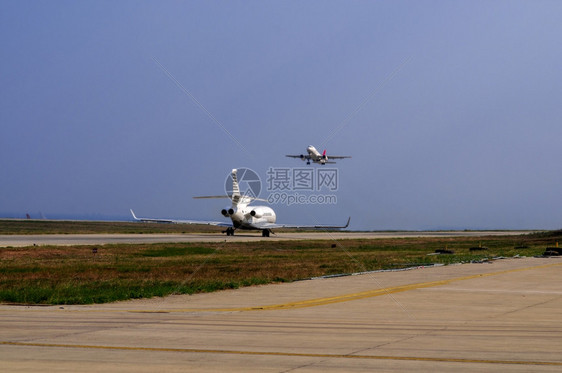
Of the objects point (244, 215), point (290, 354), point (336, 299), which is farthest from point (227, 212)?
point (290, 354)

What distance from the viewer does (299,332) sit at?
622 inches

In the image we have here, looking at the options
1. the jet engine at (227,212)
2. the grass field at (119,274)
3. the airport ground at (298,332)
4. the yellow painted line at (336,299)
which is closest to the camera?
the airport ground at (298,332)

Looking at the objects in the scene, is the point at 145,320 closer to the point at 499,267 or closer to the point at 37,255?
the point at 499,267

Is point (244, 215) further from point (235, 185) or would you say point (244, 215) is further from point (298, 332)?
point (298, 332)

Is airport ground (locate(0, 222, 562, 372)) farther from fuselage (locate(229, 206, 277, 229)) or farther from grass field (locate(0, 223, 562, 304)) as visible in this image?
fuselage (locate(229, 206, 277, 229))

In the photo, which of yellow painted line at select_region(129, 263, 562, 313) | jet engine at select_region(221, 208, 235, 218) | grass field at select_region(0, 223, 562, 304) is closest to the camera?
yellow painted line at select_region(129, 263, 562, 313)

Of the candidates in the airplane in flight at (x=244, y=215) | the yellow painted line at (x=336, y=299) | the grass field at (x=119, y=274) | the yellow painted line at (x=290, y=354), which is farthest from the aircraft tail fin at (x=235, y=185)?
Answer: the yellow painted line at (x=290, y=354)

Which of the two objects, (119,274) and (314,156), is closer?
(119,274)

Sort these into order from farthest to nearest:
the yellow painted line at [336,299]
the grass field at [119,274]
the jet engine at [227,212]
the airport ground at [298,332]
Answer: the jet engine at [227,212], the grass field at [119,274], the yellow painted line at [336,299], the airport ground at [298,332]

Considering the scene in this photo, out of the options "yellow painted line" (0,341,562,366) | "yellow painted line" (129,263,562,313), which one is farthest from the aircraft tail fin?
"yellow painted line" (0,341,562,366)

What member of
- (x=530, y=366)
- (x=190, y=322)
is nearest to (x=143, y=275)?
(x=190, y=322)

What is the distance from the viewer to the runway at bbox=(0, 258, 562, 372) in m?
12.1

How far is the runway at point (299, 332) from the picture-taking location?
1211 cm

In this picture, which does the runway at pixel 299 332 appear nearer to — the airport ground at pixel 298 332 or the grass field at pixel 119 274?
the airport ground at pixel 298 332
